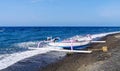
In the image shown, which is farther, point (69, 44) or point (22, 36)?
point (22, 36)

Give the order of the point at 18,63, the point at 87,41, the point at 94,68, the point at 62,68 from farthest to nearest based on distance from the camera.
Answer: the point at 87,41 → the point at 18,63 → the point at 62,68 → the point at 94,68

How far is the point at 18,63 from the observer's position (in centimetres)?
1944

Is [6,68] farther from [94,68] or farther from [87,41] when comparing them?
[87,41]

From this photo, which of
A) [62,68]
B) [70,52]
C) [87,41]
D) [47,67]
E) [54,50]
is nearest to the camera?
[62,68]

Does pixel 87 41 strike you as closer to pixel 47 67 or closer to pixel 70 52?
pixel 70 52

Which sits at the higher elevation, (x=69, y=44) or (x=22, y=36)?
(x=69, y=44)

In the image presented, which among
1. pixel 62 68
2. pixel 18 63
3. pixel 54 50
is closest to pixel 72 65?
pixel 62 68

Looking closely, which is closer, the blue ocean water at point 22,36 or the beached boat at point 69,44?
the beached boat at point 69,44

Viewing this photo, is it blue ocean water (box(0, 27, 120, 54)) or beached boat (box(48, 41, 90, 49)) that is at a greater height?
beached boat (box(48, 41, 90, 49))

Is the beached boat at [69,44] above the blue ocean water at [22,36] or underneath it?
above

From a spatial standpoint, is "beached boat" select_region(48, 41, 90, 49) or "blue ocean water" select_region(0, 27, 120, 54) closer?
"beached boat" select_region(48, 41, 90, 49)

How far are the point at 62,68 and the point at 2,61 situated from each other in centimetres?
567

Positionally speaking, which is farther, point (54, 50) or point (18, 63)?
point (54, 50)

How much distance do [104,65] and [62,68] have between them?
2817 millimetres
